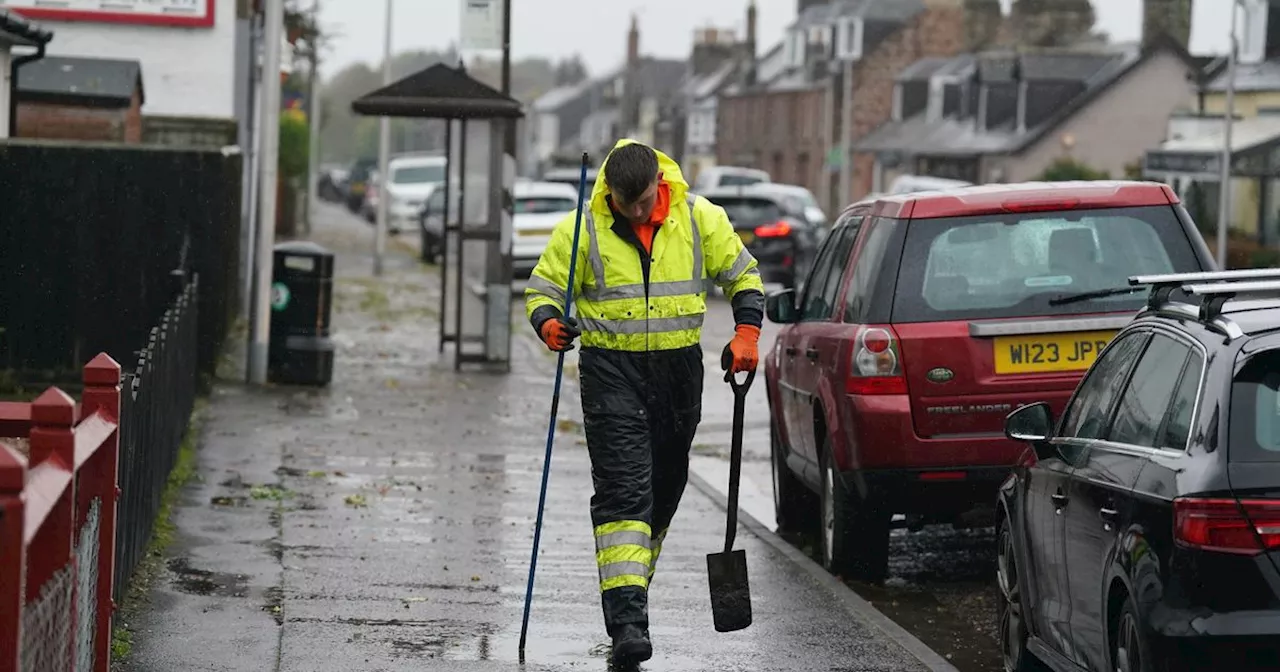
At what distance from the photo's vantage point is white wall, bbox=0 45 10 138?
17.4 meters

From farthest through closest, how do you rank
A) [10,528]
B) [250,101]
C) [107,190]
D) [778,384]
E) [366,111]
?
[250,101]
[366,111]
[107,190]
[778,384]
[10,528]

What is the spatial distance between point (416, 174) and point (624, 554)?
49.5m

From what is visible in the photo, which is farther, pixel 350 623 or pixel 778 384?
pixel 778 384

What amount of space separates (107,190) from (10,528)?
12.1 m

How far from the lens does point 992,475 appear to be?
941cm

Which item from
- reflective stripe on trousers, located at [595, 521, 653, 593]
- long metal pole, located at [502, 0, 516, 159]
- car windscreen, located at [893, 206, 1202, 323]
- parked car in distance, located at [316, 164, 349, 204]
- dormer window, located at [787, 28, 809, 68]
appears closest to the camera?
reflective stripe on trousers, located at [595, 521, 653, 593]

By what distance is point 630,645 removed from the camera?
24.9 ft

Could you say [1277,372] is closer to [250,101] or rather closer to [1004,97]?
[250,101]

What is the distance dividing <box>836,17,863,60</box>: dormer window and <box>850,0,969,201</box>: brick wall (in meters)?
1.11

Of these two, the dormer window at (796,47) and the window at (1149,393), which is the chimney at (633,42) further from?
the window at (1149,393)

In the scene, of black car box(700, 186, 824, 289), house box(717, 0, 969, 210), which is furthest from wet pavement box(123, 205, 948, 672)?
house box(717, 0, 969, 210)

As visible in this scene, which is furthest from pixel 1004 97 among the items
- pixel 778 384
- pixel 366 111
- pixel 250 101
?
pixel 778 384

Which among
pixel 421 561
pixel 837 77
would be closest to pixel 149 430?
pixel 421 561

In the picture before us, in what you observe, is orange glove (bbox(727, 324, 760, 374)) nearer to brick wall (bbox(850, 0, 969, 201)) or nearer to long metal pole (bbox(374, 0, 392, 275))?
long metal pole (bbox(374, 0, 392, 275))
